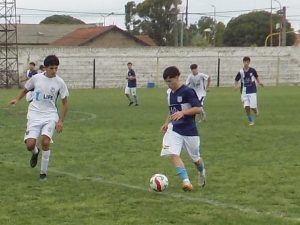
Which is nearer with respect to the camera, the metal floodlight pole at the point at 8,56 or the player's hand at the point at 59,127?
the player's hand at the point at 59,127

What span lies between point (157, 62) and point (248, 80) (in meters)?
36.6

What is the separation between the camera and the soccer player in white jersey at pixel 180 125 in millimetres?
9258

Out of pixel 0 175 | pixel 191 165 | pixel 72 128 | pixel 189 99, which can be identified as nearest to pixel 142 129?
pixel 72 128

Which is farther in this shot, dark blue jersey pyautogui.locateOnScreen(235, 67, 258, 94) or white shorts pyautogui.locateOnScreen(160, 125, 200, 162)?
dark blue jersey pyautogui.locateOnScreen(235, 67, 258, 94)

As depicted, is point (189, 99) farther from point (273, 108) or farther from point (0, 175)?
point (273, 108)

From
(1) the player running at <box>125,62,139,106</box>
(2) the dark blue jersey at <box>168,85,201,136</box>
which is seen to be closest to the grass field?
(2) the dark blue jersey at <box>168,85,201,136</box>

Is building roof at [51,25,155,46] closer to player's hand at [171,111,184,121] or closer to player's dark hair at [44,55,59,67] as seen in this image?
player's dark hair at [44,55,59,67]

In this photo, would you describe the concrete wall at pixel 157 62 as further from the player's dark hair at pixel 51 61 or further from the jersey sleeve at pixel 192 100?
the jersey sleeve at pixel 192 100

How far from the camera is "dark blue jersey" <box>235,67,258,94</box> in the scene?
19.9m

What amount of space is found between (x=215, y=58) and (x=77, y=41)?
→ 22.8 m

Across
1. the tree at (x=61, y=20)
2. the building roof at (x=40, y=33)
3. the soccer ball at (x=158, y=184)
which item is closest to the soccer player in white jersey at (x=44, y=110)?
the soccer ball at (x=158, y=184)

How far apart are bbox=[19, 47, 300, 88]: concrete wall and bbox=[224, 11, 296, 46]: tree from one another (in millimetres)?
36513

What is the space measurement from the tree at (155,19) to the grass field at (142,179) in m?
74.7

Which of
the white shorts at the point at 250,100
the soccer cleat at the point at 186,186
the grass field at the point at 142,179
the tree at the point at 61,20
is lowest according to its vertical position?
the grass field at the point at 142,179
